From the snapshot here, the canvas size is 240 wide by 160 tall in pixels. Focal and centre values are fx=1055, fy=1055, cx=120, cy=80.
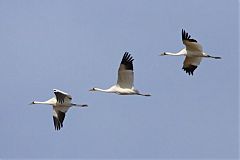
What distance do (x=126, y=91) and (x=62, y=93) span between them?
211cm

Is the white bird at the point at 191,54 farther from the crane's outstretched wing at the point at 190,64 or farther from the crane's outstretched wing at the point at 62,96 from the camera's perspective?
the crane's outstretched wing at the point at 62,96

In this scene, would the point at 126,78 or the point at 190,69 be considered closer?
the point at 126,78

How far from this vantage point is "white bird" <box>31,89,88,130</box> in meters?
34.7

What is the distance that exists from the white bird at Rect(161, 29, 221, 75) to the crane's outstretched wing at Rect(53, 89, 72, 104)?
4360 mm

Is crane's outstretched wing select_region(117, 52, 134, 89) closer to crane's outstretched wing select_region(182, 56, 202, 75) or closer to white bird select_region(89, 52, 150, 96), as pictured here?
white bird select_region(89, 52, 150, 96)

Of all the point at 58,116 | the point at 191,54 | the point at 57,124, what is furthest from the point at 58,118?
the point at 191,54

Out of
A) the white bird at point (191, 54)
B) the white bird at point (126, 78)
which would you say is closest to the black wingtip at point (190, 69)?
the white bird at point (191, 54)

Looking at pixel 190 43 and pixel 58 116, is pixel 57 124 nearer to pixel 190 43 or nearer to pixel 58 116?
pixel 58 116

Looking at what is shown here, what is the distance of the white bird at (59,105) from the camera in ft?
114

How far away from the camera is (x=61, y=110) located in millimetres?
36000

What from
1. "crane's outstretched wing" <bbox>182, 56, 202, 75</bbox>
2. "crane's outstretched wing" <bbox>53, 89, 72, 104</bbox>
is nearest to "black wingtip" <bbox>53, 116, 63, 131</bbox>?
"crane's outstretched wing" <bbox>53, 89, 72, 104</bbox>

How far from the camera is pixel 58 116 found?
119 feet

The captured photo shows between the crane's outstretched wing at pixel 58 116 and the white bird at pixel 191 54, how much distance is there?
4331 millimetres

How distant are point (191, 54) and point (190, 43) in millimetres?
417
